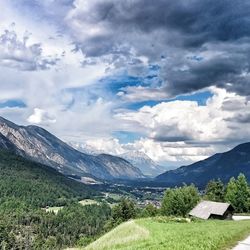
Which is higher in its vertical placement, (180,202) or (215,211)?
(180,202)

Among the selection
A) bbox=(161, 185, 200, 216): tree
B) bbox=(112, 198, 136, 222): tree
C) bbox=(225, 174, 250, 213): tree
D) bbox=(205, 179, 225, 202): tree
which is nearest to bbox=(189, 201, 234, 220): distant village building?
bbox=(161, 185, 200, 216): tree

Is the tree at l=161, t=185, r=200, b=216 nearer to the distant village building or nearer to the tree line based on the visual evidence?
the tree line

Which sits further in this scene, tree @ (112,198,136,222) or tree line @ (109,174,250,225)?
tree @ (112,198,136,222)

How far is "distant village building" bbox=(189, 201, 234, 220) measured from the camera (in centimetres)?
9691

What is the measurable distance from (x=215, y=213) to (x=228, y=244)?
60.7 meters

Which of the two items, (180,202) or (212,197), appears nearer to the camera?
(180,202)

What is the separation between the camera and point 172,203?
14075 cm

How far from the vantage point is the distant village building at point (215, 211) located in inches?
3815

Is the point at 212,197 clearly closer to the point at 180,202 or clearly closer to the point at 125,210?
the point at 180,202

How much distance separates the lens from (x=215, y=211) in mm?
98812

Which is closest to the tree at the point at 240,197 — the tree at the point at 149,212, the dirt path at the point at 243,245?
the tree at the point at 149,212

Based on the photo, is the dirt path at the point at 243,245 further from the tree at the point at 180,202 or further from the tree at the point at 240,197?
the tree at the point at 240,197


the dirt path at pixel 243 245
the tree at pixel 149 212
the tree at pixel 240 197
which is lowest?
the tree at pixel 149 212

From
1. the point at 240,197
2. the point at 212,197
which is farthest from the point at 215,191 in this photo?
the point at 240,197
